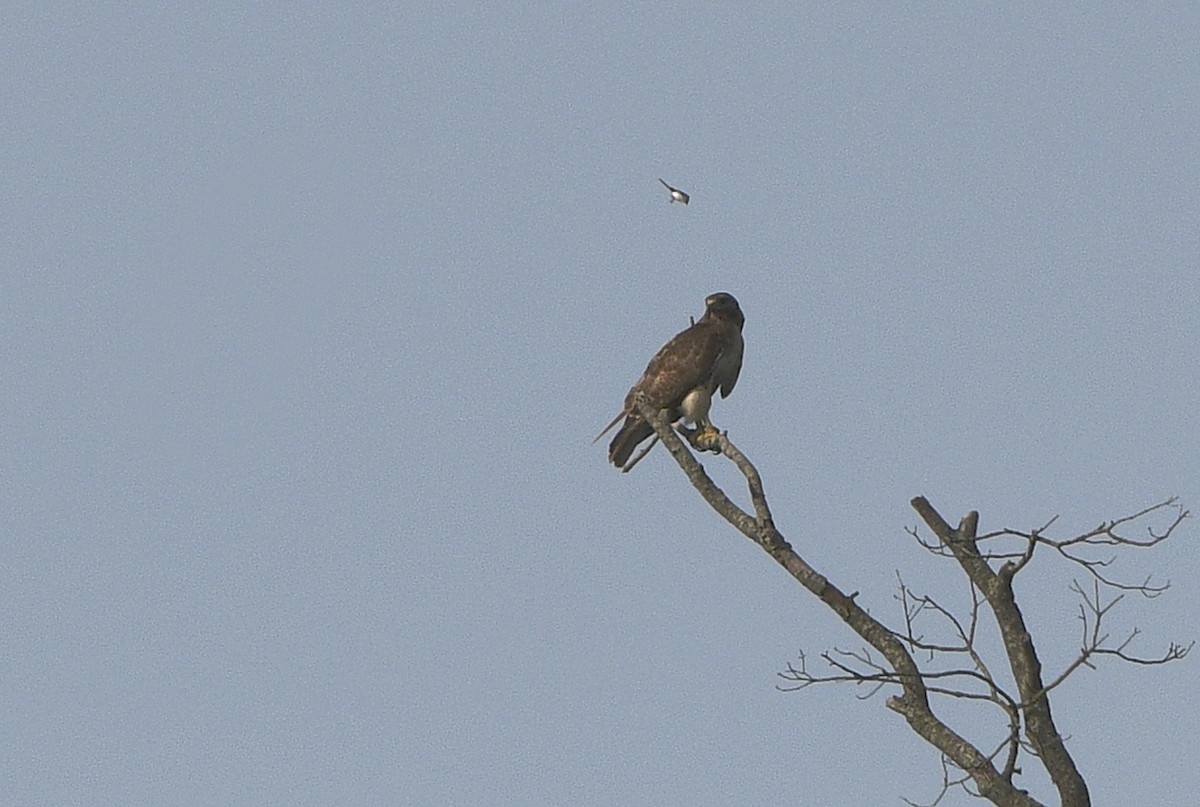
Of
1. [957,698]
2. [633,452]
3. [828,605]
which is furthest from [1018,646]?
[633,452]

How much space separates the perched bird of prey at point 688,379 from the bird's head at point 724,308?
43mm

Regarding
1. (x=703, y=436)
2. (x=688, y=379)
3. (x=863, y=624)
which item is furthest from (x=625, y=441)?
(x=863, y=624)

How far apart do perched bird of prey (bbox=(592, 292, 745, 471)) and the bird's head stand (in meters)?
0.04

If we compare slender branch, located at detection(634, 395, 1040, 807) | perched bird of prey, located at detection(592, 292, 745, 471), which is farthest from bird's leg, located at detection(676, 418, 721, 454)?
slender branch, located at detection(634, 395, 1040, 807)

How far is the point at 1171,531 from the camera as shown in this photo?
9180 millimetres

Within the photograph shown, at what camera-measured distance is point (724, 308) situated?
16.2 meters

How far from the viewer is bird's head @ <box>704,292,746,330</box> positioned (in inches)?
637

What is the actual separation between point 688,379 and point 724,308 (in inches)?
52.3

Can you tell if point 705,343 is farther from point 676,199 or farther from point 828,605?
point 828,605

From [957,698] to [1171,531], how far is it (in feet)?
4.32

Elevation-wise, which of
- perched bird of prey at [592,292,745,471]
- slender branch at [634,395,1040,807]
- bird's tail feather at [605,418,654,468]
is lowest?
slender branch at [634,395,1040,807]

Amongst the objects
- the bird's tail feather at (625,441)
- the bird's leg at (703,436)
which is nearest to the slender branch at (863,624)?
the bird's leg at (703,436)

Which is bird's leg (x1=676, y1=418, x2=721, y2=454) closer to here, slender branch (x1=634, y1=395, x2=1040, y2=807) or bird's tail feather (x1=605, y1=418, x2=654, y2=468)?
bird's tail feather (x1=605, y1=418, x2=654, y2=468)

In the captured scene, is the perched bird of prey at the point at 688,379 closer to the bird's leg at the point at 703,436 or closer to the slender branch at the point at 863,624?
the bird's leg at the point at 703,436
